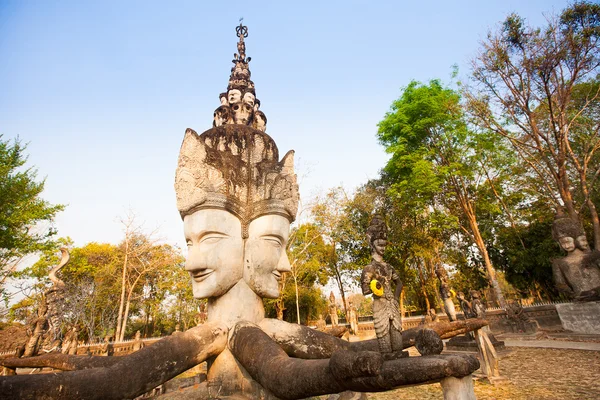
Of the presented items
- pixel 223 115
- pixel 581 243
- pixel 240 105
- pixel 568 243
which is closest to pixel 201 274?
pixel 223 115

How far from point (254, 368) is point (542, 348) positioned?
1022 centimetres

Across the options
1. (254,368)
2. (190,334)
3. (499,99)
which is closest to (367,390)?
(254,368)

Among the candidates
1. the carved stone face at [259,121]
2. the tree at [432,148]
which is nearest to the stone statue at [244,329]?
the carved stone face at [259,121]

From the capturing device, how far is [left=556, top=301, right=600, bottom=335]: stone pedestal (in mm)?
8812

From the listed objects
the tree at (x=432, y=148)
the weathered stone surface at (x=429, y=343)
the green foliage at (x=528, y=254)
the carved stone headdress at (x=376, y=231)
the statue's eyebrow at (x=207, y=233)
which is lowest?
the weathered stone surface at (x=429, y=343)

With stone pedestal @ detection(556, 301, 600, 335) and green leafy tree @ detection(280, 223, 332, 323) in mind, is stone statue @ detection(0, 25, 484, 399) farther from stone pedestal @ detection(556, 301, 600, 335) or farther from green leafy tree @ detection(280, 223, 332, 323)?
green leafy tree @ detection(280, 223, 332, 323)

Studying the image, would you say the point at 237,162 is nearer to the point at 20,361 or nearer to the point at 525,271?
the point at 20,361

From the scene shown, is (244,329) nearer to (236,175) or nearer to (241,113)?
(236,175)

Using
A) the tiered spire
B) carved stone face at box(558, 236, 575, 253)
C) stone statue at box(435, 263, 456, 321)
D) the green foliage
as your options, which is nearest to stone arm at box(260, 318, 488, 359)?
the tiered spire

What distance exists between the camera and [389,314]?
240cm

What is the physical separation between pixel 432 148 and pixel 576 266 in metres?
10.4

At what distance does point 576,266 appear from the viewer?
940 centimetres

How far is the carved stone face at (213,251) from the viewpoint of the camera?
10.2 feet

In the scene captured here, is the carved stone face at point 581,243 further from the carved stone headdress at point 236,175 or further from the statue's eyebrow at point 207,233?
the statue's eyebrow at point 207,233
